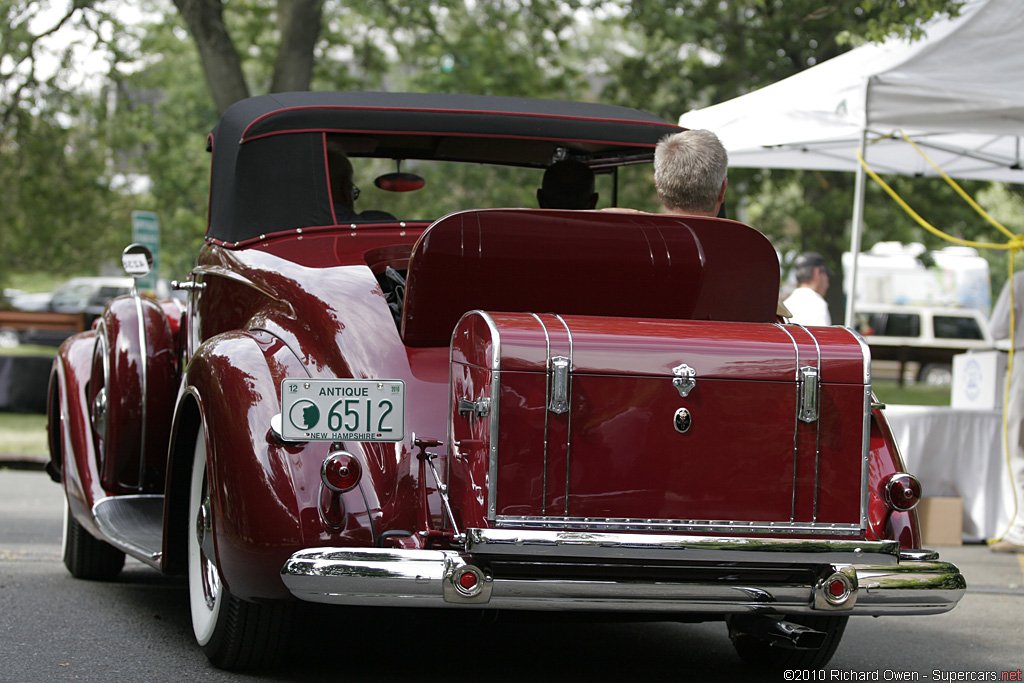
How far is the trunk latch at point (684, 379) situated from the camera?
313cm

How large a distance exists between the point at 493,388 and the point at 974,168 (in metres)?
8.51

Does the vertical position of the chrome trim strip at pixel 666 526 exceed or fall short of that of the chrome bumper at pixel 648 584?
it exceeds it

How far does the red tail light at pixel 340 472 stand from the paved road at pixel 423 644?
0.43 meters

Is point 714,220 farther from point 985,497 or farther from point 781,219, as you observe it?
point 781,219

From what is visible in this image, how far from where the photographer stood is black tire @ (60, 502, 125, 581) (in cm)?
547

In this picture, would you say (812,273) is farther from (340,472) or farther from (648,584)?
(340,472)

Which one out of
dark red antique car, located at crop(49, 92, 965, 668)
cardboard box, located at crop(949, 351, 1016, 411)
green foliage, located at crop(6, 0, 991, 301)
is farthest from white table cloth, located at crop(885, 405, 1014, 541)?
green foliage, located at crop(6, 0, 991, 301)

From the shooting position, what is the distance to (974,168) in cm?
1034

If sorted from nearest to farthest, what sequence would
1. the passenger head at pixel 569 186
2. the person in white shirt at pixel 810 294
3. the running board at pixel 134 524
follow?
1. the running board at pixel 134 524
2. the passenger head at pixel 569 186
3. the person in white shirt at pixel 810 294

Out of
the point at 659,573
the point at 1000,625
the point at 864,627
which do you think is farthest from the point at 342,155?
the point at 1000,625

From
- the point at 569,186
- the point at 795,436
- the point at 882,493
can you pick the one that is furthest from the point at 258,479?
the point at 569,186

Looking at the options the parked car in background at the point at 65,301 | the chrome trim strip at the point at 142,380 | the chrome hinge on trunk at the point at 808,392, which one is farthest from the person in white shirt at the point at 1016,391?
the parked car in background at the point at 65,301

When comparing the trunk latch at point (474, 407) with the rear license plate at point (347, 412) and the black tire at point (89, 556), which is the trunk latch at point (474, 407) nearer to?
the rear license plate at point (347, 412)

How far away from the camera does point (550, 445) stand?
121 inches
